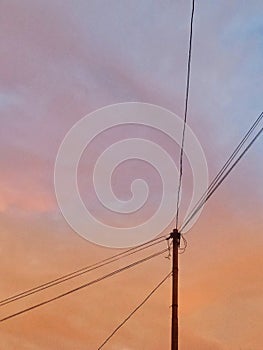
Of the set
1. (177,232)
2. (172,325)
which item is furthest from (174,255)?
(172,325)

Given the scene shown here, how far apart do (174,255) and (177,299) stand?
1.86m

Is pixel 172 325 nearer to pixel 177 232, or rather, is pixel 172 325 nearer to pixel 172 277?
pixel 172 277

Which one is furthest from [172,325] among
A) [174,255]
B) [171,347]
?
[174,255]

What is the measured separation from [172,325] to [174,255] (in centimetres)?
294

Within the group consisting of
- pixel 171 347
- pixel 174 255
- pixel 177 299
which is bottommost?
pixel 171 347

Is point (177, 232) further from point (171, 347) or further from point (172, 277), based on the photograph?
point (171, 347)

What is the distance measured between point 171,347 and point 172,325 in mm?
812

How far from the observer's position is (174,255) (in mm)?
23344

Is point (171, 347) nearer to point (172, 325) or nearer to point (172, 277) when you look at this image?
point (172, 325)

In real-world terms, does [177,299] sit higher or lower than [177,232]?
lower

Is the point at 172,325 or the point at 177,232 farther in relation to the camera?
the point at 177,232

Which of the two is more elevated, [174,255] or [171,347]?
[174,255]

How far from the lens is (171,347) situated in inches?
824

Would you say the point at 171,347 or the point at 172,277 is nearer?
the point at 171,347
